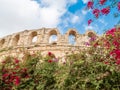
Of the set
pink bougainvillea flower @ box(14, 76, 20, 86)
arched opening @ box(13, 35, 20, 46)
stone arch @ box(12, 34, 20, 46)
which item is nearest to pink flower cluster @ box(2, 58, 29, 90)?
pink bougainvillea flower @ box(14, 76, 20, 86)

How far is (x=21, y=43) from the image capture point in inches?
998

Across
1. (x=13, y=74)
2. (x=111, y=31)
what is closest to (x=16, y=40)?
(x=13, y=74)

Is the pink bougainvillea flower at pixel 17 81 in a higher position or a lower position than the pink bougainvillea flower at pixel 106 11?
lower

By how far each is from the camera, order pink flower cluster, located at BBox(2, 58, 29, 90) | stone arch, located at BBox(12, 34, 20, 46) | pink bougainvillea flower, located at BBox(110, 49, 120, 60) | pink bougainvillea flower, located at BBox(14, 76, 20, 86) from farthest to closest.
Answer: stone arch, located at BBox(12, 34, 20, 46) < pink flower cluster, located at BBox(2, 58, 29, 90) < pink bougainvillea flower, located at BBox(14, 76, 20, 86) < pink bougainvillea flower, located at BBox(110, 49, 120, 60)

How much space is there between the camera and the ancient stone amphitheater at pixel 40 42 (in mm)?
23078

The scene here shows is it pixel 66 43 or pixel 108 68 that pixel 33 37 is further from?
pixel 108 68

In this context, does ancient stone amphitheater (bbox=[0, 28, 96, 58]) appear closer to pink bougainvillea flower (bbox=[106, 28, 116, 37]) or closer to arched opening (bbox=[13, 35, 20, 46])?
arched opening (bbox=[13, 35, 20, 46])

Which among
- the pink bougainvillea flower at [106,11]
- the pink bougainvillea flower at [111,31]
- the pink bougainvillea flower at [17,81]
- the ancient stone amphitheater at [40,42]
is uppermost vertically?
the ancient stone amphitheater at [40,42]

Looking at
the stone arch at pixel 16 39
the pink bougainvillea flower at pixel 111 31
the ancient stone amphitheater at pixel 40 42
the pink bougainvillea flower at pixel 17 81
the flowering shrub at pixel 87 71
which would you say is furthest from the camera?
the stone arch at pixel 16 39

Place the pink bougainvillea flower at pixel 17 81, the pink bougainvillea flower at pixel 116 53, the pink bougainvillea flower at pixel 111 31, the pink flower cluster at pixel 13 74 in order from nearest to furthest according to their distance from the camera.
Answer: the pink bougainvillea flower at pixel 116 53
the pink bougainvillea flower at pixel 111 31
the pink bougainvillea flower at pixel 17 81
the pink flower cluster at pixel 13 74

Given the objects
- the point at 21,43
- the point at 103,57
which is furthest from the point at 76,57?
the point at 21,43

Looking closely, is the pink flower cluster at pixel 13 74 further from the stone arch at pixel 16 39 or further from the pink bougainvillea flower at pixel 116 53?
the stone arch at pixel 16 39

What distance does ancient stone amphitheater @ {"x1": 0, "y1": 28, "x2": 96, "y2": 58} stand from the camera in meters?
23.1

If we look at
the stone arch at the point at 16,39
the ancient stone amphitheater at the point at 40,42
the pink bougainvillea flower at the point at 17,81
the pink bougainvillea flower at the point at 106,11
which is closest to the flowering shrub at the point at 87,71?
the pink bougainvillea flower at the point at 17,81
